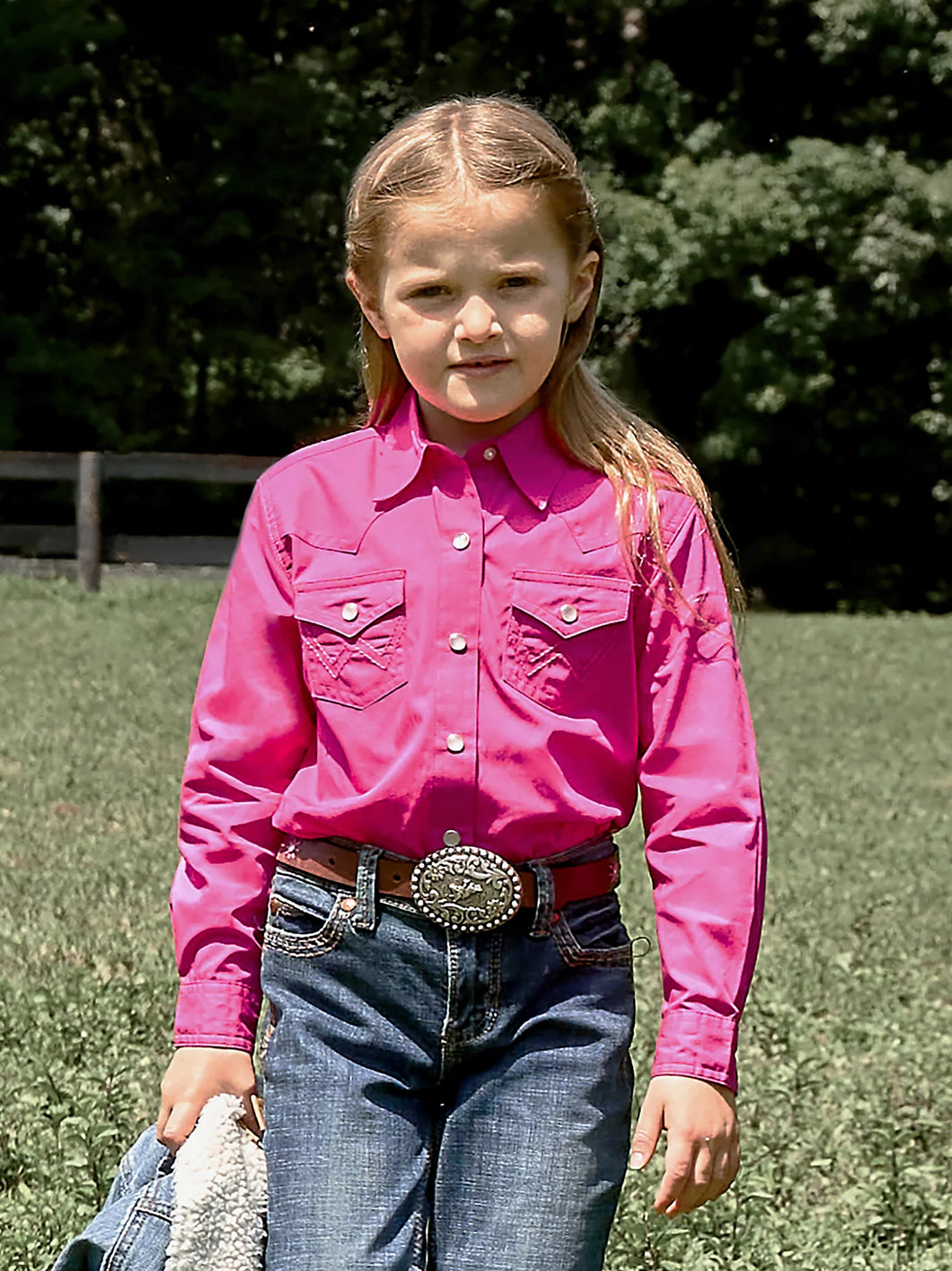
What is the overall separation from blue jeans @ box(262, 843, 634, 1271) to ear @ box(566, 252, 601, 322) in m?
0.71

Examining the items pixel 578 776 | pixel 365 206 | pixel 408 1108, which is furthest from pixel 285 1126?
pixel 365 206

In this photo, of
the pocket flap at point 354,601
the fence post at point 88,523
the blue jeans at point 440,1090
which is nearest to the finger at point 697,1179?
the blue jeans at point 440,1090

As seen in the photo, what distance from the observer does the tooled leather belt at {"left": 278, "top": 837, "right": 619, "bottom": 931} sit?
2227 millimetres

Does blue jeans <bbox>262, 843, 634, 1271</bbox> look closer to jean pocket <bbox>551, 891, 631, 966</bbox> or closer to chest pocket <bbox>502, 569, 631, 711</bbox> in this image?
jean pocket <bbox>551, 891, 631, 966</bbox>

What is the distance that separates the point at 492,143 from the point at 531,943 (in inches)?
37.8

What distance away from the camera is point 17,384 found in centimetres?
2197

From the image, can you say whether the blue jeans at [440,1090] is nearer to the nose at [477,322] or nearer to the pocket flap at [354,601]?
the pocket flap at [354,601]

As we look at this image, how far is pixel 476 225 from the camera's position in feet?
7.57

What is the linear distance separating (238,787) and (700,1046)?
632 millimetres

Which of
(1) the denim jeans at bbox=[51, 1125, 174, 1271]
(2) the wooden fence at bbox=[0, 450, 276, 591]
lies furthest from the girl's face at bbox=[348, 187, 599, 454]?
(2) the wooden fence at bbox=[0, 450, 276, 591]

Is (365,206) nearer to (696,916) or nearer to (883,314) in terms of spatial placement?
(696,916)

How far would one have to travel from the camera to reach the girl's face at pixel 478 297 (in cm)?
231

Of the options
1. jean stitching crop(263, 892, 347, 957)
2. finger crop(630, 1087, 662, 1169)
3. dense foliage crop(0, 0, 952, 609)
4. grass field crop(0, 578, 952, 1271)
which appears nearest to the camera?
finger crop(630, 1087, 662, 1169)

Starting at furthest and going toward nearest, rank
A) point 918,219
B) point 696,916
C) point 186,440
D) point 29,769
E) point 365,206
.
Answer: point 186,440 → point 918,219 → point 29,769 → point 365,206 → point 696,916
